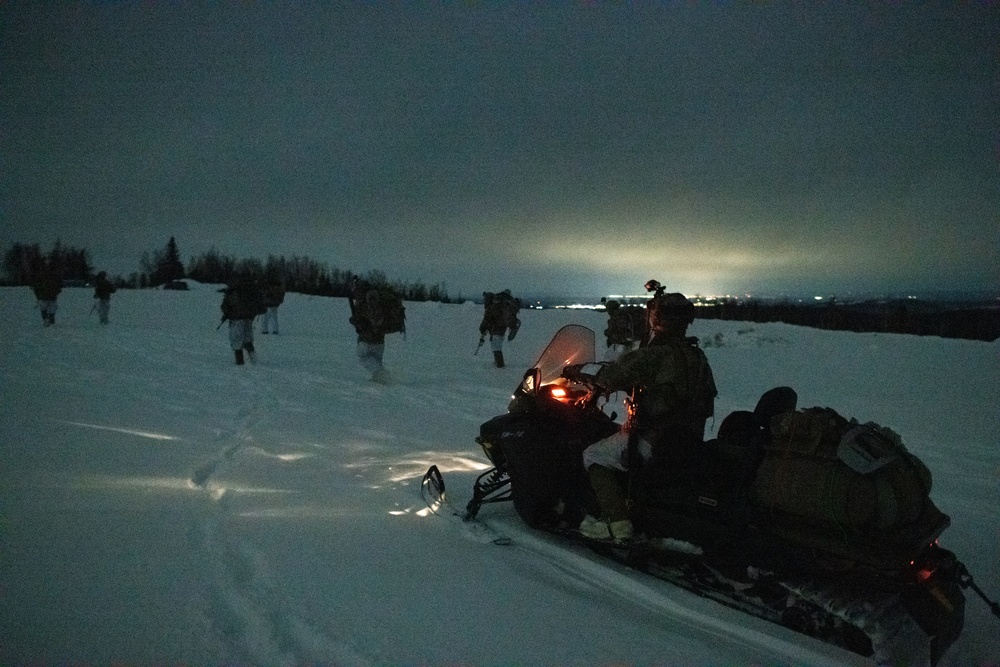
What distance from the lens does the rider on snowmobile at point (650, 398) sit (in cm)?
392

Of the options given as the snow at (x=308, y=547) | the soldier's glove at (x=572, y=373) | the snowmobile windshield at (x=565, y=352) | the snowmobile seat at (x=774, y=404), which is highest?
the snowmobile windshield at (x=565, y=352)

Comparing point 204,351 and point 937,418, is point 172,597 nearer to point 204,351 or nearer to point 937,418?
point 937,418

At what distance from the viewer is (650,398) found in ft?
13.0

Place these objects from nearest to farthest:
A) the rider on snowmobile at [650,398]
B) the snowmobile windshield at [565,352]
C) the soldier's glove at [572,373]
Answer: the rider on snowmobile at [650,398]
the soldier's glove at [572,373]
the snowmobile windshield at [565,352]

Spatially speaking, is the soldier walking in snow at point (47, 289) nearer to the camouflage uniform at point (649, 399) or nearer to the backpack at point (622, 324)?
the backpack at point (622, 324)

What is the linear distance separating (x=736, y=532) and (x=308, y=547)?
2.52 metres

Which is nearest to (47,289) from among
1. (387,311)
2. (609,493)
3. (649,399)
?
(387,311)

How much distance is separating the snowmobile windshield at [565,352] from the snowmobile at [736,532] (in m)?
0.01

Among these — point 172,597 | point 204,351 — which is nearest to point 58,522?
point 172,597

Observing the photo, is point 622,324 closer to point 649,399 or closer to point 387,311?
point 387,311

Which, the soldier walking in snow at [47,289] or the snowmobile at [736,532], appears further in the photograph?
the soldier walking in snow at [47,289]

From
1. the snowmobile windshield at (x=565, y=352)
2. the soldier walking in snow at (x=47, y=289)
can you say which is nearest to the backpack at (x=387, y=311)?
the snowmobile windshield at (x=565, y=352)

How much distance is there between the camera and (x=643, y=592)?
3643mm

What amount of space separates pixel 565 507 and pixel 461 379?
8886 millimetres
